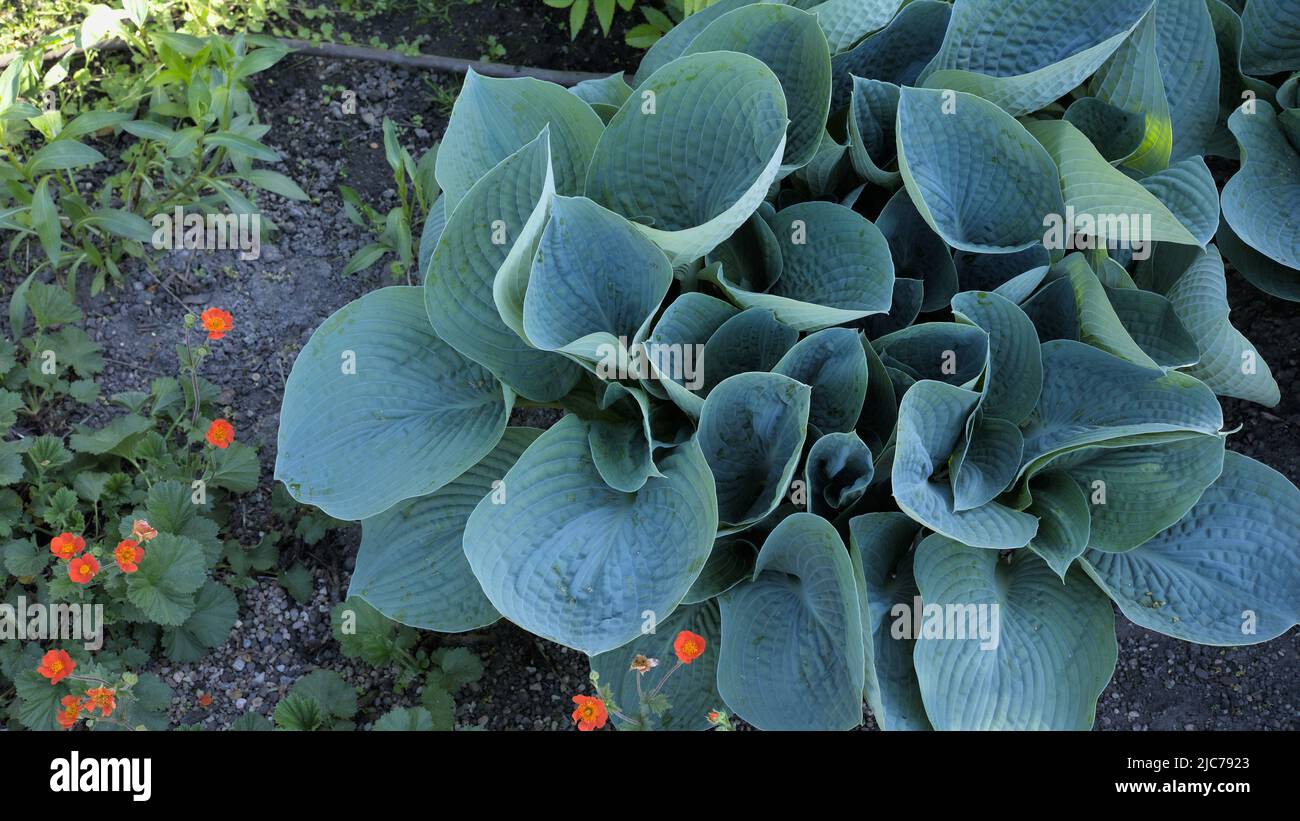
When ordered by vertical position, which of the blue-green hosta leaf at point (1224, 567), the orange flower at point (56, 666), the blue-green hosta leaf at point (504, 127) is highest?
the blue-green hosta leaf at point (504, 127)

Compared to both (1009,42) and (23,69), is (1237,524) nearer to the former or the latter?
(1009,42)

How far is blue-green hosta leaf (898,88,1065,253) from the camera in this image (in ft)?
5.25

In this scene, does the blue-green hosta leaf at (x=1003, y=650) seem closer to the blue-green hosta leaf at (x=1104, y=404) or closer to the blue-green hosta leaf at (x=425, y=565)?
the blue-green hosta leaf at (x=1104, y=404)

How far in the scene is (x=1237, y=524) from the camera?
1650mm

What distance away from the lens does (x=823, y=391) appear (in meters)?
1.64

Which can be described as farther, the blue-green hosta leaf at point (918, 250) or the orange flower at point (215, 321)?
the orange flower at point (215, 321)

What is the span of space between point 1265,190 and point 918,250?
664 mm

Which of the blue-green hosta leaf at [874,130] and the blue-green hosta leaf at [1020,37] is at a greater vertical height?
the blue-green hosta leaf at [1020,37]

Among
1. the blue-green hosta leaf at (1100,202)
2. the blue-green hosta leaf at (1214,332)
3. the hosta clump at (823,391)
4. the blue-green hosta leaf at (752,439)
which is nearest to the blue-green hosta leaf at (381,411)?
the hosta clump at (823,391)

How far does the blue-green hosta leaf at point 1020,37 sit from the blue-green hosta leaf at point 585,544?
2.73 ft

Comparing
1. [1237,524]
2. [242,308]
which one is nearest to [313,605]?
[242,308]

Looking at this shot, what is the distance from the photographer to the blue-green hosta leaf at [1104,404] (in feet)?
4.93

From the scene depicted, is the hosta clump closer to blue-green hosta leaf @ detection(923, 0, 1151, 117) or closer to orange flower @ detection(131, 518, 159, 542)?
blue-green hosta leaf @ detection(923, 0, 1151, 117)

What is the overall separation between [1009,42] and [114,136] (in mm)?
2069
